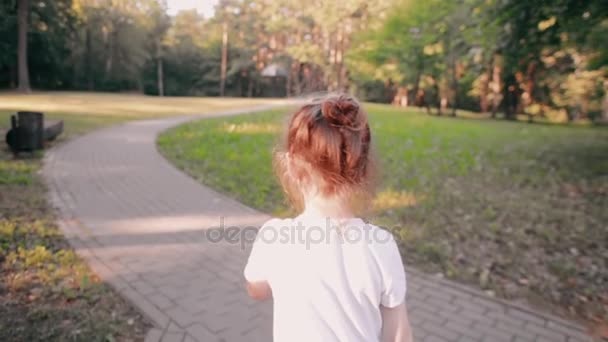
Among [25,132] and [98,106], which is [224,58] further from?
[25,132]

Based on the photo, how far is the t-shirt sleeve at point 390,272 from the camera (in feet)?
4.23

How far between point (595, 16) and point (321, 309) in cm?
854

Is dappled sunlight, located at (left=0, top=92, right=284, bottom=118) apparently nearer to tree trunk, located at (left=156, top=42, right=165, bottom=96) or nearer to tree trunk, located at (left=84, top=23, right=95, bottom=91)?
tree trunk, located at (left=84, top=23, right=95, bottom=91)

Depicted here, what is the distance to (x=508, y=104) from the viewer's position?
27.5 meters

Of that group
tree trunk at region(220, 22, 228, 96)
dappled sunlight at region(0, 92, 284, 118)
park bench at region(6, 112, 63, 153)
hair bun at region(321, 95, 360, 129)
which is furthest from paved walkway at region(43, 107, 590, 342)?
tree trunk at region(220, 22, 228, 96)

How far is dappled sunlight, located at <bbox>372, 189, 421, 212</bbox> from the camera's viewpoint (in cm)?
623

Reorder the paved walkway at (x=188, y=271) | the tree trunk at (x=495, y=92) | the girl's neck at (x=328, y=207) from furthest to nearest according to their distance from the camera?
the tree trunk at (x=495, y=92), the paved walkway at (x=188, y=271), the girl's neck at (x=328, y=207)

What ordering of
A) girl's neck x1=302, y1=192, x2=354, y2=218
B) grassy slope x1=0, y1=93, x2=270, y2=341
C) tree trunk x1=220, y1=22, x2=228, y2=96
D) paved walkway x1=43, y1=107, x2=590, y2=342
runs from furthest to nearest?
tree trunk x1=220, y1=22, x2=228, y2=96 < paved walkway x1=43, y1=107, x2=590, y2=342 < grassy slope x1=0, y1=93, x2=270, y2=341 < girl's neck x1=302, y1=192, x2=354, y2=218

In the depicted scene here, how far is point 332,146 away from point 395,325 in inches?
26.6

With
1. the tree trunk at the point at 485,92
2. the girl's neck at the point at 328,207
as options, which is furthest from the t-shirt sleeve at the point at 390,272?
the tree trunk at the point at 485,92

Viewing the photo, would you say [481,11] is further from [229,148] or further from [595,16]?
[229,148]

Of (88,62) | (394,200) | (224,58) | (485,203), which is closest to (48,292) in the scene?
(394,200)

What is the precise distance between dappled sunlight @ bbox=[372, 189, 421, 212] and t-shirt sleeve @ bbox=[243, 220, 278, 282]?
4738mm

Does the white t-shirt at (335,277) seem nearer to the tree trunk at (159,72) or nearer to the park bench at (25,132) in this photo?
the park bench at (25,132)
